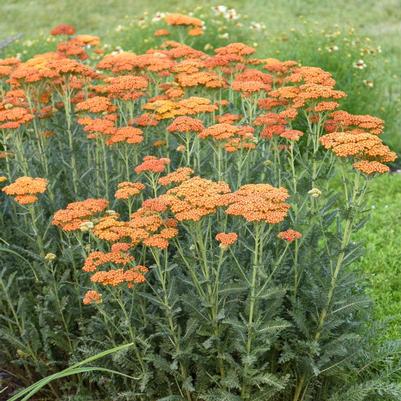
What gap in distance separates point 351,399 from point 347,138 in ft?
4.37

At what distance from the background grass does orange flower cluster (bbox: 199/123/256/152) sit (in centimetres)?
146

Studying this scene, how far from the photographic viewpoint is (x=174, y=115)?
3715 mm

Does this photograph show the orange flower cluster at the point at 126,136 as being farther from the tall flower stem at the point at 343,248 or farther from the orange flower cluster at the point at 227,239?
the tall flower stem at the point at 343,248

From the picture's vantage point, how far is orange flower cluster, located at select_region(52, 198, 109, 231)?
2.97 metres

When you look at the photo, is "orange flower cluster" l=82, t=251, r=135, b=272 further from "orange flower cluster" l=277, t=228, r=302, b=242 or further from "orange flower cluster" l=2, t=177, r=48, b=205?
"orange flower cluster" l=277, t=228, r=302, b=242

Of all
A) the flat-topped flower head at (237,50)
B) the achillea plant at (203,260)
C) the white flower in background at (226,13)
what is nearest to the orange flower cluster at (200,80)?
the achillea plant at (203,260)

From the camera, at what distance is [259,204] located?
2643 millimetres

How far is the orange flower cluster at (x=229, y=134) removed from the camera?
3.27 m

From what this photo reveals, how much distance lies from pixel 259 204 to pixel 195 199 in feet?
Answer: 0.91

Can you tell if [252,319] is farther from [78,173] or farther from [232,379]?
[78,173]

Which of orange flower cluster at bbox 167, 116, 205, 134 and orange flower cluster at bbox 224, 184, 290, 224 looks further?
orange flower cluster at bbox 167, 116, 205, 134

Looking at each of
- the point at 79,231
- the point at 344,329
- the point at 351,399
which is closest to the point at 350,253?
the point at 344,329

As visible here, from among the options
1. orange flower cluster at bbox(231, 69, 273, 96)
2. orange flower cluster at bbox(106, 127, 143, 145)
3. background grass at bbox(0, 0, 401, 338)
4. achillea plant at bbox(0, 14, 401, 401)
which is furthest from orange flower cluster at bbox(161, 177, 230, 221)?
background grass at bbox(0, 0, 401, 338)

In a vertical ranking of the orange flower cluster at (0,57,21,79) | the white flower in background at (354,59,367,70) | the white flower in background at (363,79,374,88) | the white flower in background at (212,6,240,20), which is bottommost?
the white flower in background at (363,79,374,88)
